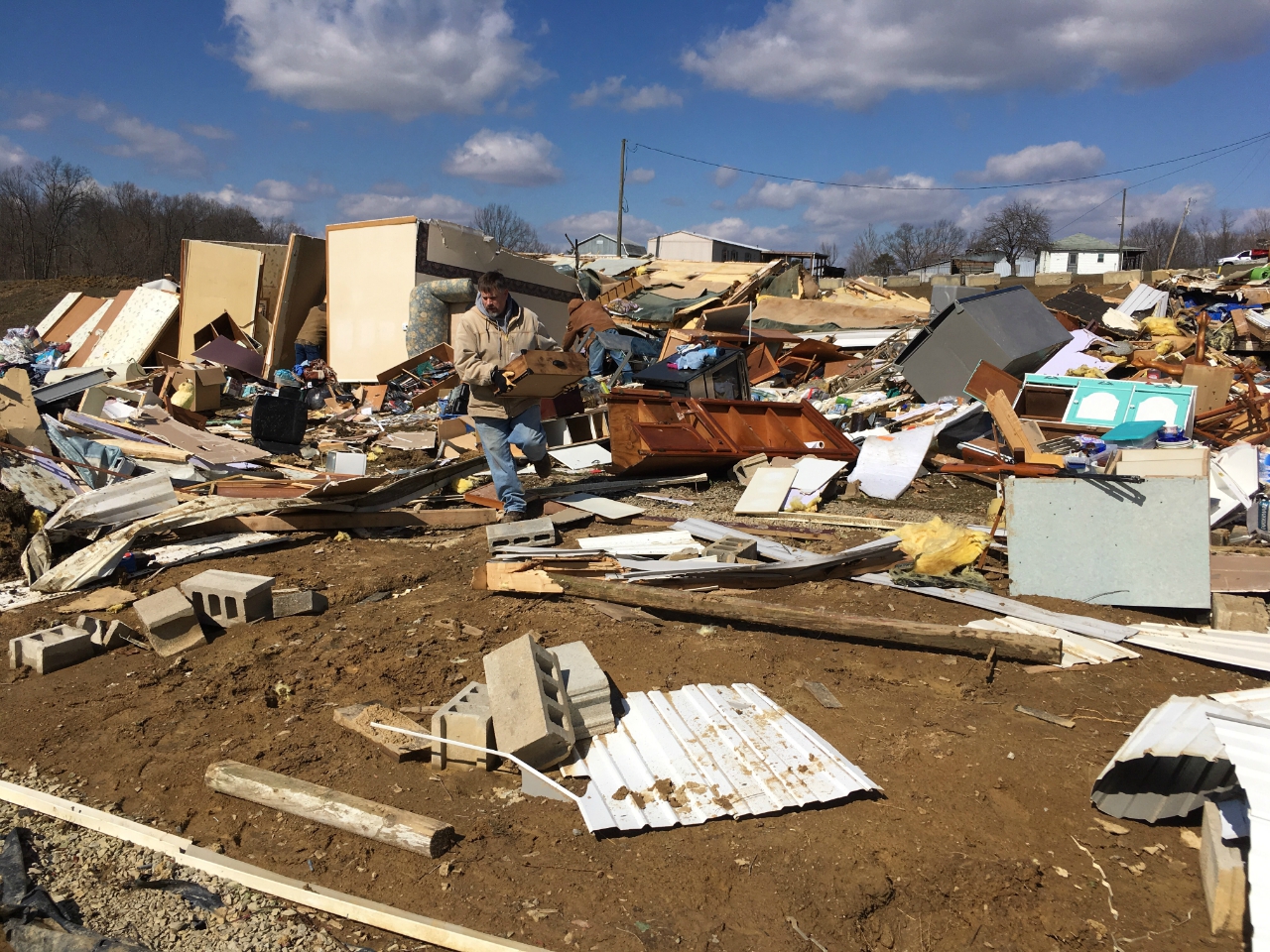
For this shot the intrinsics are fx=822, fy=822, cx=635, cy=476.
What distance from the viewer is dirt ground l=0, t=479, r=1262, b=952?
2.37m

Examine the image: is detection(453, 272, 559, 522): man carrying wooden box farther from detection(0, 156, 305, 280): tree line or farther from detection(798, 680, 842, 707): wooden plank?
detection(0, 156, 305, 280): tree line

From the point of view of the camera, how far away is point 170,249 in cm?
4016

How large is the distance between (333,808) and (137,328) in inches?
558

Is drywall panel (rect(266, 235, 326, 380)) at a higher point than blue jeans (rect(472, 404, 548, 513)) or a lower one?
higher

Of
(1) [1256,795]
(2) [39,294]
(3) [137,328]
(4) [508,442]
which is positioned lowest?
(1) [1256,795]

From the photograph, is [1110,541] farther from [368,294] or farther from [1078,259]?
[1078,259]

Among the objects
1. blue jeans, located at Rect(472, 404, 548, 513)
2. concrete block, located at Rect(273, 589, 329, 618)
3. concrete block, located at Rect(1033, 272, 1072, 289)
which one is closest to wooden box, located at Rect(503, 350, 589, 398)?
blue jeans, located at Rect(472, 404, 548, 513)

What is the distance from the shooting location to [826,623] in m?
4.17

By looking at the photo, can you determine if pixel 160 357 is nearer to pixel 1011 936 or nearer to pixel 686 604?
pixel 686 604

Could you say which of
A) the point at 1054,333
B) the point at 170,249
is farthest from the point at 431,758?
the point at 170,249

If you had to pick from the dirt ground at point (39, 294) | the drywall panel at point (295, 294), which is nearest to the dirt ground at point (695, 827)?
the drywall panel at point (295, 294)

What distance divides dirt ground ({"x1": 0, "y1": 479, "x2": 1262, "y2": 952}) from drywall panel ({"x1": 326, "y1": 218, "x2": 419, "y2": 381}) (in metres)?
9.26

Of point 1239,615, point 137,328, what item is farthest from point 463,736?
point 137,328

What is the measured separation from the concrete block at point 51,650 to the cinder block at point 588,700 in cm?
233
